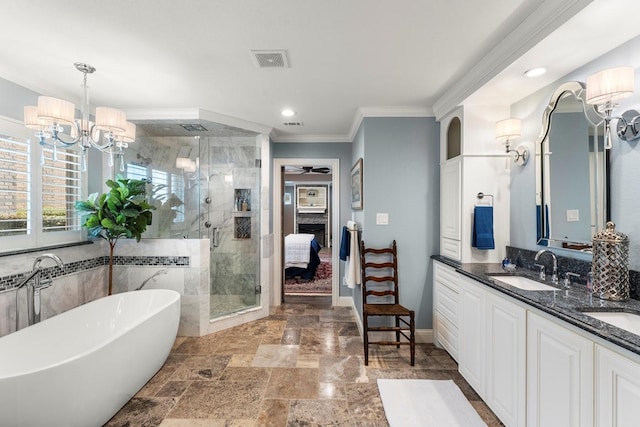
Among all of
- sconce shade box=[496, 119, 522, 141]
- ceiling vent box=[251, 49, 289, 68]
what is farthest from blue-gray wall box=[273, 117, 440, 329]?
A: ceiling vent box=[251, 49, 289, 68]

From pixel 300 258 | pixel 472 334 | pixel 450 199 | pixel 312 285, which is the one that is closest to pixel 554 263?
pixel 472 334

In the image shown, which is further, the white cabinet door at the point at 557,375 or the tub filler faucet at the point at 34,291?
the tub filler faucet at the point at 34,291

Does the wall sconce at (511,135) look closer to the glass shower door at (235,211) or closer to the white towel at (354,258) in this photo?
the white towel at (354,258)

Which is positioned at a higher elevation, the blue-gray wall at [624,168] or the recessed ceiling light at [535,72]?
the recessed ceiling light at [535,72]

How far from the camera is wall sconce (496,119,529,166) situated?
7.73ft

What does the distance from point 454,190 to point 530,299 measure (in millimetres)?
1417

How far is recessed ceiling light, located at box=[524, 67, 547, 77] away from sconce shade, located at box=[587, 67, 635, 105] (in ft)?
1.42

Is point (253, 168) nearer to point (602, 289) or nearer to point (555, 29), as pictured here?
point (555, 29)

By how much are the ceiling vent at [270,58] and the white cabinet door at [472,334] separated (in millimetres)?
2172

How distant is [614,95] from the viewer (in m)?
1.53

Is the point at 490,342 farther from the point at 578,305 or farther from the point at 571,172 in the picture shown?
the point at 571,172

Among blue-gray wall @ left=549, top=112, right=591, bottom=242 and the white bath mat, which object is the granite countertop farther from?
the white bath mat

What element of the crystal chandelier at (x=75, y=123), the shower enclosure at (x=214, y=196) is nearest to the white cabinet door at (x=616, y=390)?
the crystal chandelier at (x=75, y=123)

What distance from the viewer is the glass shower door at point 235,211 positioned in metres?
3.65
